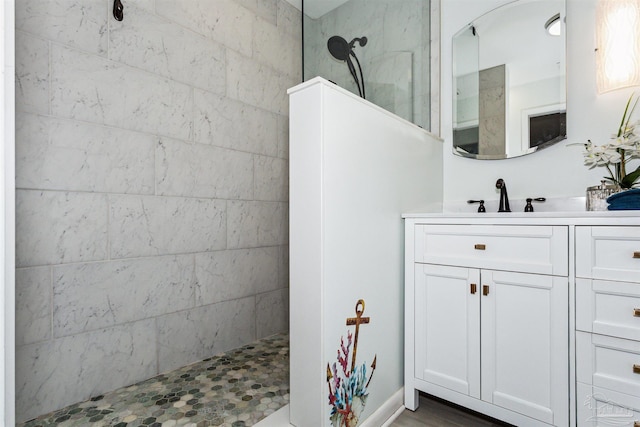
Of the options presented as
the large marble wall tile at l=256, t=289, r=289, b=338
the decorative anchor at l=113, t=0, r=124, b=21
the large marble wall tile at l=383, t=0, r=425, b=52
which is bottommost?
the large marble wall tile at l=256, t=289, r=289, b=338

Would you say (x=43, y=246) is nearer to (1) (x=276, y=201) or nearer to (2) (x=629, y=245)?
(1) (x=276, y=201)

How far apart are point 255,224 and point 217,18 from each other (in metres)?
1.30

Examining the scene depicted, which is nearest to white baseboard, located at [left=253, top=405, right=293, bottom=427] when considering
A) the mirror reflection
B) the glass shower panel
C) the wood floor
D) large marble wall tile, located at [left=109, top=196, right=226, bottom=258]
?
the wood floor

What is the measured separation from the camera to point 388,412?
4.94 ft

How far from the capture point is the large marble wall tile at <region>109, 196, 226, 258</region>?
160cm

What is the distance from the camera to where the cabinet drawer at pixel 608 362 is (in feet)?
3.61

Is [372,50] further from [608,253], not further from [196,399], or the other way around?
[196,399]

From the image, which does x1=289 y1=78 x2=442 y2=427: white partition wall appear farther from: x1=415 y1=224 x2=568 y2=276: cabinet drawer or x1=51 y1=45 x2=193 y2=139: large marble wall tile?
x1=51 y1=45 x2=193 y2=139: large marble wall tile

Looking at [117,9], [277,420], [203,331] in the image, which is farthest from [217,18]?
[277,420]

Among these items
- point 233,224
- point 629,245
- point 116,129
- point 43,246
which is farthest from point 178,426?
point 629,245

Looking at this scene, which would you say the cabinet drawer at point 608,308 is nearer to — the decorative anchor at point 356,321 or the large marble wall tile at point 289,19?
the decorative anchor at point 356,321

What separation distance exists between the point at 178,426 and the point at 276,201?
146 centimetres

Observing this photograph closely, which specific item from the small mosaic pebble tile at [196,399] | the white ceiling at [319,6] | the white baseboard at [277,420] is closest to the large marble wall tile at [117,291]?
the small mosaic pebble tile at [196,399]

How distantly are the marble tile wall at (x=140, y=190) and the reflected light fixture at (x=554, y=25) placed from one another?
1681 mm
